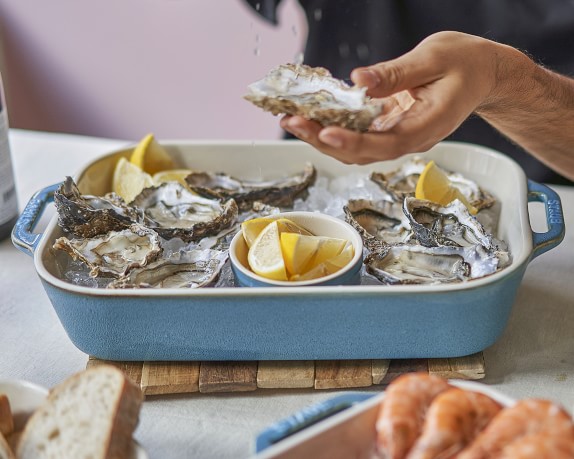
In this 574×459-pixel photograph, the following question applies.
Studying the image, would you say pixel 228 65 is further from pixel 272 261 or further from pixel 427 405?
pixel 427 405

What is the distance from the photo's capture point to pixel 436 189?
4.73ft

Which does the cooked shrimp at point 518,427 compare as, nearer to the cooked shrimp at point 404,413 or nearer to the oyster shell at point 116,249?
the cooked shrimp at point 404,413

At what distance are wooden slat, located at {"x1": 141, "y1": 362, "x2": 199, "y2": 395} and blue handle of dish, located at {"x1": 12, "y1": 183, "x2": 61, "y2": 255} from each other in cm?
27

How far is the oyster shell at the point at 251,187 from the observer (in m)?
1.50

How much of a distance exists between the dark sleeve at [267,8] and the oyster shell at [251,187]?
58 cm

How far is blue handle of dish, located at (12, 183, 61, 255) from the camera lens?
50.1 inches

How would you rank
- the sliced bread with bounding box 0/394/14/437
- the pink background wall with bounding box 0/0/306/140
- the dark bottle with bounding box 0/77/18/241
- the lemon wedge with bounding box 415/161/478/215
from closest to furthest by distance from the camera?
the sliced bread with bounding box 0/394/14/437
the lemon wedge with bounding box 415/161/478/215
the dark bottle with bounding box 0/77/18/241
the pink background wall with bounding box 0/0/306/140

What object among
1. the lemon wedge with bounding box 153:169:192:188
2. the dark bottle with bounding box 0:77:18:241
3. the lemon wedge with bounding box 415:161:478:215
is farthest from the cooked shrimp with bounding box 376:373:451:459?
the dark bottle with bounding box 0:77:18:241

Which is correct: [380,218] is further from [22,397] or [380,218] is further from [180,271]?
[22,397]

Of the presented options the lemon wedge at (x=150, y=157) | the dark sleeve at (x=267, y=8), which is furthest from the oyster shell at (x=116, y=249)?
the dark sleeve at (x=267, y=8)

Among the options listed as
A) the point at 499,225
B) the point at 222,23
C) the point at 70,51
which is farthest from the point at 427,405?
the point at 70,51

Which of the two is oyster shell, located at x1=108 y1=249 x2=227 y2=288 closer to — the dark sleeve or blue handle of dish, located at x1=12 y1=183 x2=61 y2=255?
blue handle of dish, located at x1=12 y1=183 x2=61 y2=255

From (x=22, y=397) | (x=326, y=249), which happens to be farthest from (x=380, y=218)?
(x=22, y=397)

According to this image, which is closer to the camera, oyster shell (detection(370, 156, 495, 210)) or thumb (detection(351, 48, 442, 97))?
thumb (detection(351, 48, 442, 97))
